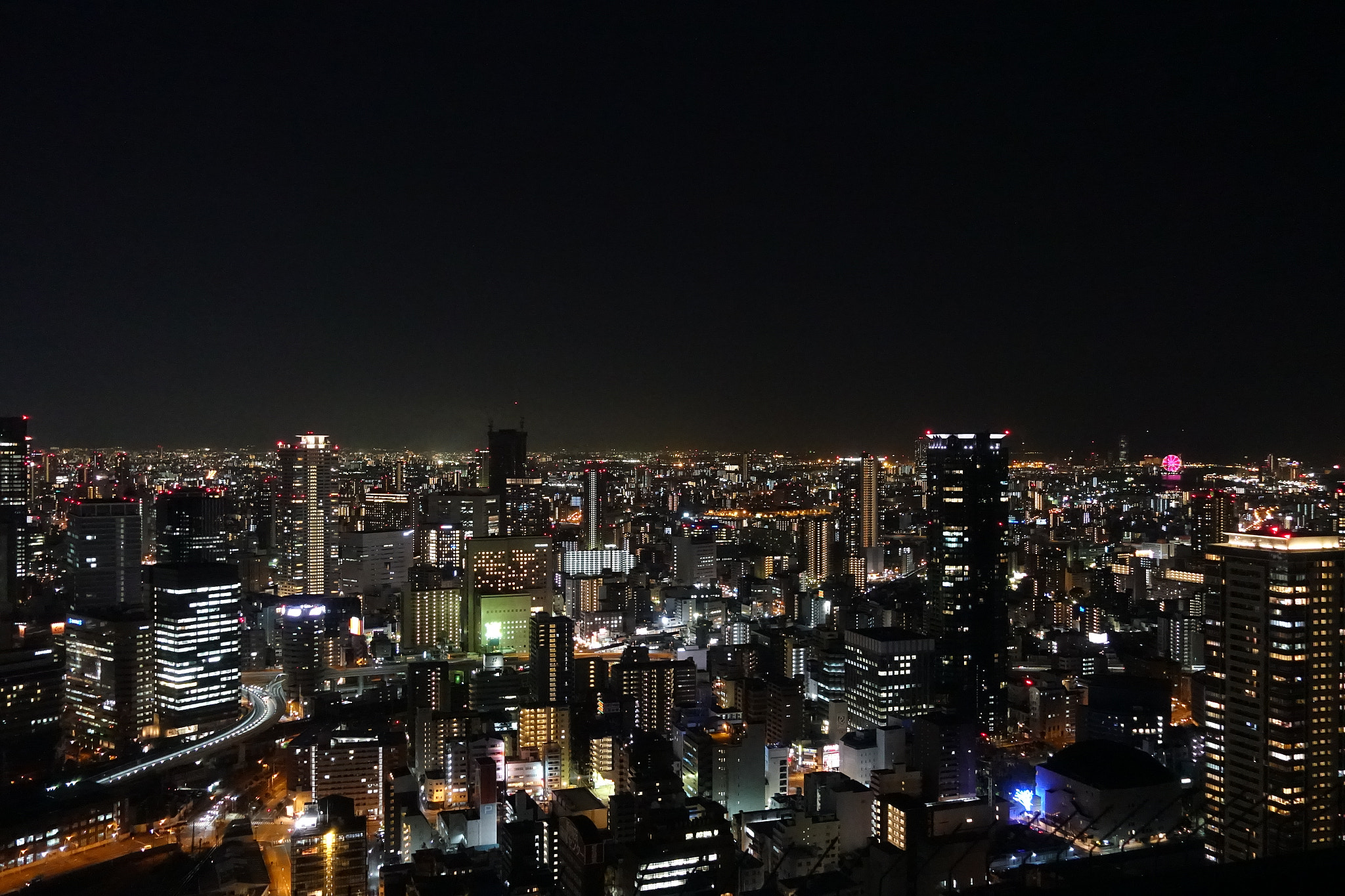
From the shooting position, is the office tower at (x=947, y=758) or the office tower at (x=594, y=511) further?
the office tower at (x=594, y=511)

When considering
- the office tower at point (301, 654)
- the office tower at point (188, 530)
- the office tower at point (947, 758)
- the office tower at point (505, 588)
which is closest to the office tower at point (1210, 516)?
the office tower at point (947, 758)

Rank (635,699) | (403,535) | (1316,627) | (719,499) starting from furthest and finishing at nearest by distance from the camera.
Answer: (719,499) < (403,535) < (635,699) < (1316,627)

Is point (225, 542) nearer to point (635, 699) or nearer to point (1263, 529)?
point (635, 699)

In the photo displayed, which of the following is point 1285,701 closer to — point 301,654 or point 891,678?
point 891,678

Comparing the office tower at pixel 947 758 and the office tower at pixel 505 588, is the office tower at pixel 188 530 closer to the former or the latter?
the office tower at pixel 505 588

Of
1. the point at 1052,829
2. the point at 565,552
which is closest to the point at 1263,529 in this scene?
the point at 1052,829
